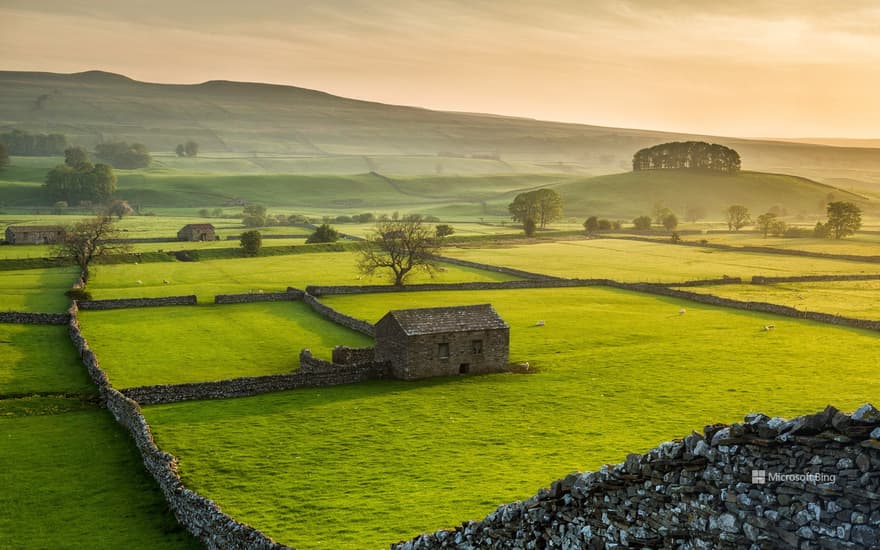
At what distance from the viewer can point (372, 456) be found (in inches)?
1093

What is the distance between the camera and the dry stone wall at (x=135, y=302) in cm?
6297

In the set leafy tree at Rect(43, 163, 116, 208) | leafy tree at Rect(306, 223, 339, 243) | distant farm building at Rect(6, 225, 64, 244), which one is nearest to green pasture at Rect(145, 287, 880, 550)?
leafy tree at Rect(306, 223, 339, 243)

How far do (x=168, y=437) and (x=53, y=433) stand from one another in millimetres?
5523

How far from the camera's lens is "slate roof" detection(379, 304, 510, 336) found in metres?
41.6

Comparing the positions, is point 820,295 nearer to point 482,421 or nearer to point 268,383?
point 482,421

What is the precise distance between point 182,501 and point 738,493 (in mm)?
18028

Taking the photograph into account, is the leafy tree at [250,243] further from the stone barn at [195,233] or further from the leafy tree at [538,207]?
the leafy tree at [538,207]

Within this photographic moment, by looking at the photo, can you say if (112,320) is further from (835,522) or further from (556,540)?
(835,522)

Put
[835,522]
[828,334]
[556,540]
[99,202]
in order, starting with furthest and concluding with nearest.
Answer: [99,202]
[828,334]
[556,540]
[835,522]

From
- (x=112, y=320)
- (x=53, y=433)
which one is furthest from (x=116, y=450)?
(x=112, y=320)

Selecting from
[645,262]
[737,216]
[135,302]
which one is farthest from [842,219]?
[135,302]

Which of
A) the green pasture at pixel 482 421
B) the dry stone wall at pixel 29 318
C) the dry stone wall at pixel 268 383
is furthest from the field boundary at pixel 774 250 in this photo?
the dry stone wall at pixel 29 318

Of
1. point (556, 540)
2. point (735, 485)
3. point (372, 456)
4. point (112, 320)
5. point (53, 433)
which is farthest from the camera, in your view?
point (112, 320)

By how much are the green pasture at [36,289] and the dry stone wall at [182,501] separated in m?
31.4
